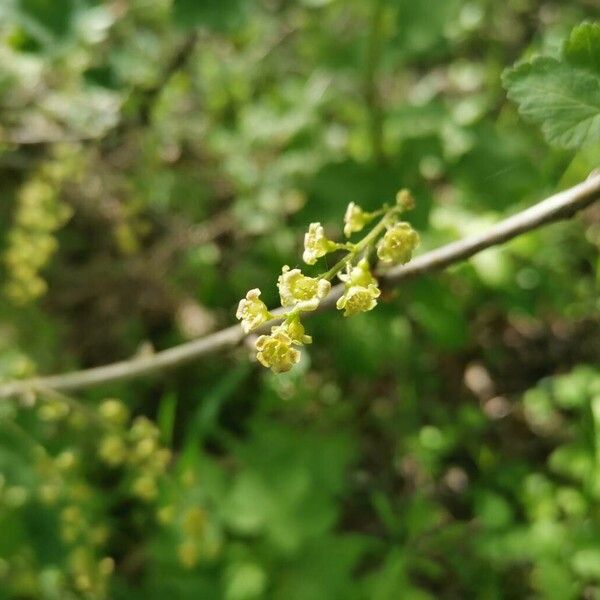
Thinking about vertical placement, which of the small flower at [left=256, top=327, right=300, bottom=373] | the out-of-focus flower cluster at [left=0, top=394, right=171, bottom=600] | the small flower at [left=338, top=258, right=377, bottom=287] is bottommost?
the small flower at [left=256, top=327, right=300, bottom=373]

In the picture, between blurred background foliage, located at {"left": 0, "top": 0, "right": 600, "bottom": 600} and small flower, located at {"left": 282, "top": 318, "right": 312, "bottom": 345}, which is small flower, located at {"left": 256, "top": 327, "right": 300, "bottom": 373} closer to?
small flower, located at {"left": 282, "top": 318, "right": 312, "bottom": 345}

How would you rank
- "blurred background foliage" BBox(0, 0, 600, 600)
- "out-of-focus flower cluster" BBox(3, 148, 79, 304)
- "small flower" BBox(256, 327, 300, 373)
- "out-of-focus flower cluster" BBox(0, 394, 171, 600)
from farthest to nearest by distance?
"out-of-focus flower cluster" BBox(3, 148, 79, 304) → "blurred background foliage" BBox(0, 0, 600, 600) → "out-of-focus flower cluster" BBox(0, 394, 171, 600) → "small flower" BBox(256, 327, 300, 373)

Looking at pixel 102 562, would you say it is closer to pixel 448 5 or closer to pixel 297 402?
pixel 297 402

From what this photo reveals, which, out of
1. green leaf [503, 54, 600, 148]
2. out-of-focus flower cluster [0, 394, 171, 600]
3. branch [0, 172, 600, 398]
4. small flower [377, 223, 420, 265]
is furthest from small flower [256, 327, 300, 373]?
out-of-focus flower cluster [0, 394, 171, 600]

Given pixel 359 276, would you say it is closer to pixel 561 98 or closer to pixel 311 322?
pixel 561 98

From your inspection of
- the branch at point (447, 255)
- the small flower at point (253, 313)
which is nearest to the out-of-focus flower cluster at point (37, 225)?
the branch at point (447, 255)

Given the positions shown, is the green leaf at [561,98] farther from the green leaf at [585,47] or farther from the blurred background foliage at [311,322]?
the blurred background foliage at [311,322]

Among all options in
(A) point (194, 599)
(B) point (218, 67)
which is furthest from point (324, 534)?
(B) point (218, 67)

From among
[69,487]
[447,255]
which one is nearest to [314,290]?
[447,255]
